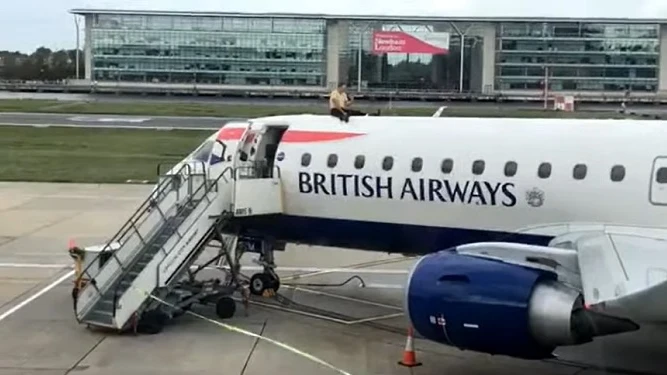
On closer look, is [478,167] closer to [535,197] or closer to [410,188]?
[535,197]

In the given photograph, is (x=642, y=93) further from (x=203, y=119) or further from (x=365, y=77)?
(x=203, y=119)

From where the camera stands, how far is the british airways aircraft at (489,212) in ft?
42.8

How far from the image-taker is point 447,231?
1809cm

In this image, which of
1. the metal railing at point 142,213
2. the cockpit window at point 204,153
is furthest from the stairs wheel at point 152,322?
the cockpit window at point 204,153

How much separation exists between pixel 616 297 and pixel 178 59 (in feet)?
465

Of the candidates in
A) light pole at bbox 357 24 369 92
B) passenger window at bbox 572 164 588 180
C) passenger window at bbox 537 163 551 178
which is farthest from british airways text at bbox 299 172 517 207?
light pole at bbox 357 24 369 92

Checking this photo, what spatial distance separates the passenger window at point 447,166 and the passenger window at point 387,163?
103cm

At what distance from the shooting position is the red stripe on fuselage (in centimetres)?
1959

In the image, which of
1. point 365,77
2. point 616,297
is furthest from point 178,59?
point 616,297

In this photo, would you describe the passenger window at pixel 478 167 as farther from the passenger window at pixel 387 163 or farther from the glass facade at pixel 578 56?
the glass facade at pixel 578 56

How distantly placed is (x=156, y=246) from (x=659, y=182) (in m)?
9.21

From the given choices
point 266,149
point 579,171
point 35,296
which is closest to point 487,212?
point 579,171

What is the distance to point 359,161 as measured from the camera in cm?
1906

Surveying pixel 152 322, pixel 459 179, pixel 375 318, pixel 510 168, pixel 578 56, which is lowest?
pixel 375 318
